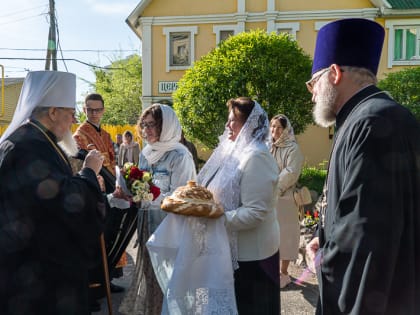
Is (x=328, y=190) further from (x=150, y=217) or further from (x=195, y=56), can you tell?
(x=195, y=56)

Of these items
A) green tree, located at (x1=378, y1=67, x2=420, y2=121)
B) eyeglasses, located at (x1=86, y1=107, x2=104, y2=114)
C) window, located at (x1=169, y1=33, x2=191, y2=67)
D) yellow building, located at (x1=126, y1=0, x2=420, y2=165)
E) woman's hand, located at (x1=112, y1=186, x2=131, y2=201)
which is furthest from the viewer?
window, located at (x1=169, y1=33, x2=191, y2=67)

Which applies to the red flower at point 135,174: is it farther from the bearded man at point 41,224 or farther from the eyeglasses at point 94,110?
the eyeglasses at point 94,110

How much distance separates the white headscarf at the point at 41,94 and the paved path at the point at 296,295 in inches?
105

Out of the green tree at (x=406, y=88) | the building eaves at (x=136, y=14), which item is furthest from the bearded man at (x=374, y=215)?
the building eaves at (x=136, y=14)

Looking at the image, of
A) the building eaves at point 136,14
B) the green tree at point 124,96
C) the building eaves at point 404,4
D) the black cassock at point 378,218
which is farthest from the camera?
the green tree at point 124,96

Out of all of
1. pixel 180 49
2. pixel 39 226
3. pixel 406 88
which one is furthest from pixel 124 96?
pixel 39 226

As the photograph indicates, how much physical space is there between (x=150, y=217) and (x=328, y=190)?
7.14 feet

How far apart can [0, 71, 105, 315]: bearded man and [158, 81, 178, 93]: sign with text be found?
54.9 ft

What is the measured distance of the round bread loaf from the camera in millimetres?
2889

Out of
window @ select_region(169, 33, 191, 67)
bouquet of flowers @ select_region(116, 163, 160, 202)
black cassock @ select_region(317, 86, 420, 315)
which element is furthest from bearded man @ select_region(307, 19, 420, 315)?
window @ select_region(169, 33, 191, 67)

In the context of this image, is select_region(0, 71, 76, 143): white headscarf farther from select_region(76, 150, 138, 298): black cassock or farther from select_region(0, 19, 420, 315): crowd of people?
select_region(76, 150, 138, 298): black cassock

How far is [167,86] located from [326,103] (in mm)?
17265

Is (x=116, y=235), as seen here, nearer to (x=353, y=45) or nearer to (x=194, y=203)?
(x=194, y=203)

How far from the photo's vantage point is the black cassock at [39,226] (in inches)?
84.8
